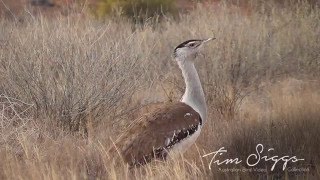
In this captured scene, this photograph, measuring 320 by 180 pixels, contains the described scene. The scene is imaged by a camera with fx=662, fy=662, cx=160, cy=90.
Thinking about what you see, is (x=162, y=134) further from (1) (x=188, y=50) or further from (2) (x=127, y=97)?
(2) (x=127, y=97)

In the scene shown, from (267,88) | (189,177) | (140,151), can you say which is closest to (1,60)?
(140,151)

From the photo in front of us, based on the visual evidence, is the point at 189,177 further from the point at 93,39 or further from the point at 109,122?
the point at 93,39

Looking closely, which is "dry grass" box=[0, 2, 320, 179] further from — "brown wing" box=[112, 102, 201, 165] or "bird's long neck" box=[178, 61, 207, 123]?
"bird's long neck" box=[178, 61, 207, 123]

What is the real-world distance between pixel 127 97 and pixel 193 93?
1822 millimetres

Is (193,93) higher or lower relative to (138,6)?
higher

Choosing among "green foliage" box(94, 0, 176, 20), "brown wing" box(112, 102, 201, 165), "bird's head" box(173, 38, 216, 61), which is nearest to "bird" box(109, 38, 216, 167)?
"brown wing" box(112, 102, 201, 165)

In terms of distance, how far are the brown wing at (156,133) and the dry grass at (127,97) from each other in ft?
0.35

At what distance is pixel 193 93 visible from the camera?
217 inches

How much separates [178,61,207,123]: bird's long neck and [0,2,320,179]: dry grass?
1.06ft

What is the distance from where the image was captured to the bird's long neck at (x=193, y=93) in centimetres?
544

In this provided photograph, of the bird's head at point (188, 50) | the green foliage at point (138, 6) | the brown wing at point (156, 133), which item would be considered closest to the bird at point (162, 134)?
the brown wing at point (156, 133)

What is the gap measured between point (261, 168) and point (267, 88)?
3.78 meters

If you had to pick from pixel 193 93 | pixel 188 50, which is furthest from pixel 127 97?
pixel 193 93

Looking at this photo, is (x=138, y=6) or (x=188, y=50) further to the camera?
(x=138, y=6)
